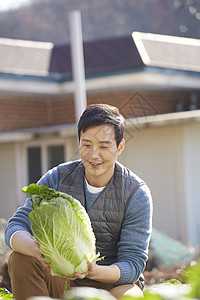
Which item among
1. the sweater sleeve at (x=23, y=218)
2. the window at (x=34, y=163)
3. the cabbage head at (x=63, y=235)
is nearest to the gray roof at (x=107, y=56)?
the window at (x=34, y=163)

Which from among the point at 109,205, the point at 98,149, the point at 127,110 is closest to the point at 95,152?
the point at 98,149

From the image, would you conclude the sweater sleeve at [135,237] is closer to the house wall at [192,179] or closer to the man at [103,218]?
the man at [103,218]

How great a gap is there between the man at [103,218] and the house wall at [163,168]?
7928 millimetres

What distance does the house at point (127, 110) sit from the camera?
11.4 metres

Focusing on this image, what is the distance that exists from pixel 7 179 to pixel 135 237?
36.8ft

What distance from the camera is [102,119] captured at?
11.0ft

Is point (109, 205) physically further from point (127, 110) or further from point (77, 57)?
point (127, 110)

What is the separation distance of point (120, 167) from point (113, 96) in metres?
9.46

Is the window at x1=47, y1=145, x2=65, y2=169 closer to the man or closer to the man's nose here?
the man

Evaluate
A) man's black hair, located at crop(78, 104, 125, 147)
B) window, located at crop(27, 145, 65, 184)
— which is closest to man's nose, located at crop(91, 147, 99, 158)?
man's black hair, located at crop(78, 104, 125, 147)

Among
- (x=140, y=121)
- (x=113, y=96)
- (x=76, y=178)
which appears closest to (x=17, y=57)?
(x=113, y=96)

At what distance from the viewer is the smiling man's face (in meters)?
3.33

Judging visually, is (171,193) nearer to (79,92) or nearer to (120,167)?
(79,92)

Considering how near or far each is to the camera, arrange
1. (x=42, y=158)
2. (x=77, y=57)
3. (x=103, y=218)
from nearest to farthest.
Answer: (x=103, y=218)
(x=77, y=57)
(x=42, y=158)
